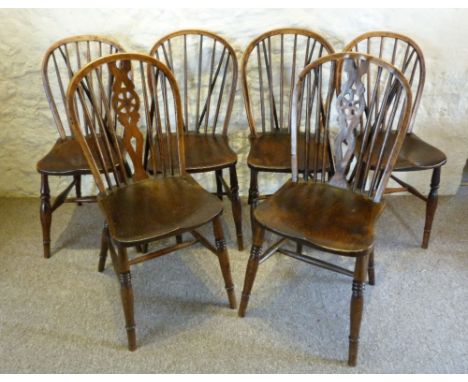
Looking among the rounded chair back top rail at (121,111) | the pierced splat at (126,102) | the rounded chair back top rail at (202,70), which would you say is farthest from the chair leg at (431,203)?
the pierced splat at (126,102)

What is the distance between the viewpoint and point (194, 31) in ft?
6.53

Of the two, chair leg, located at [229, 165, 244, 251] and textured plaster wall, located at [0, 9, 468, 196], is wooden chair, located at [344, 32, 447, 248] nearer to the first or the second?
textured plaster wall, located at [0, 9, 468, 196]

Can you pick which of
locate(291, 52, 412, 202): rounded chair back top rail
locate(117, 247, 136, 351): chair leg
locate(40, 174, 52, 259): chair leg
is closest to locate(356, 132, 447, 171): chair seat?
locate(291, 52, 412, 202): rounded chair back top rail

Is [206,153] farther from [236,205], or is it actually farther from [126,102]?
[126,102]

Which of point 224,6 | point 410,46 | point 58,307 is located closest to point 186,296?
point 58,307

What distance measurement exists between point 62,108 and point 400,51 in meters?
1.74

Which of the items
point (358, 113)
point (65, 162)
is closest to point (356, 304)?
point (358, 113)

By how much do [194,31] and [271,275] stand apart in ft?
3.88

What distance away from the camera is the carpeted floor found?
1486 millimetres

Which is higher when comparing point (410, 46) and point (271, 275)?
point (410, 46)

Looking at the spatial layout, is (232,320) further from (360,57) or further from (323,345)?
(360,57)

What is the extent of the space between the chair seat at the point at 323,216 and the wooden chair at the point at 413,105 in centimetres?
35

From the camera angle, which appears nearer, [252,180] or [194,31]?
[252,180]

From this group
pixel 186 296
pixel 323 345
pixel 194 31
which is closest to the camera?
pixel 323 345
